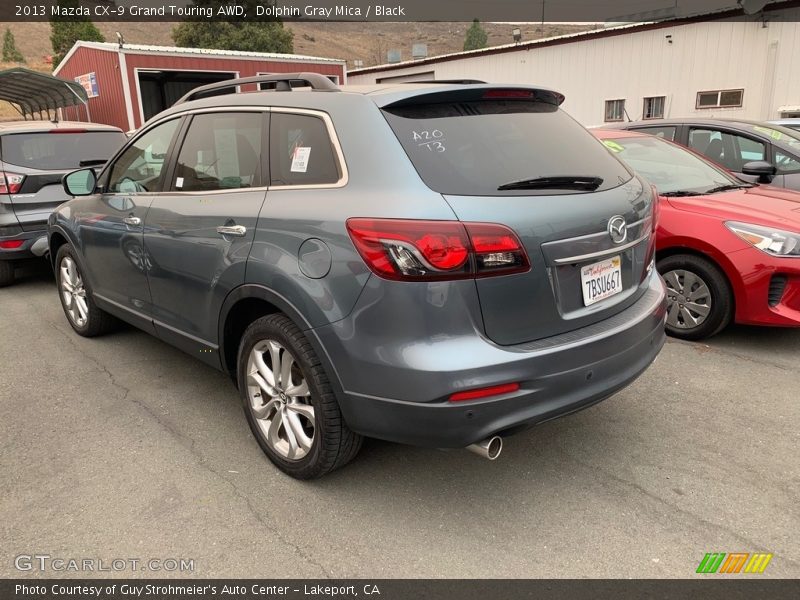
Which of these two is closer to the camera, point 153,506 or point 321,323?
point 321,323

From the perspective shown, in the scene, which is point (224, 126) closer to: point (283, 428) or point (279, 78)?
point (279, 78)

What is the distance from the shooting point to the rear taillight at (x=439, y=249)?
217 centimetres

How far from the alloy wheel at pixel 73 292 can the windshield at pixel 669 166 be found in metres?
4.21

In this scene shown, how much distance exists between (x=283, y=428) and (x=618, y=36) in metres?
17.0

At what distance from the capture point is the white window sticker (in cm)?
265

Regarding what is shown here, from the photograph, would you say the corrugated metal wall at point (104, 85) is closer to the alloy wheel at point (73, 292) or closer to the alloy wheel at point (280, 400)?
the alloy wheel at point (73, 292)

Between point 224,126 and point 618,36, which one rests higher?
point 618,36

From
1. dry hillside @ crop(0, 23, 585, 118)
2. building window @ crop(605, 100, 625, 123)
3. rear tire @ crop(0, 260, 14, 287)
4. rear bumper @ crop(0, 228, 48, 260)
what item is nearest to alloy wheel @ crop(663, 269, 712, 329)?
rear bumper @ crop(0, 228, 48, 260)

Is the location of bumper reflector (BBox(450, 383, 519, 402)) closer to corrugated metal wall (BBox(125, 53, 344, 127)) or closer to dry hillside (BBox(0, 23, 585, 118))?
corrugated metal wall (BBox(125, 53, 344, 127))

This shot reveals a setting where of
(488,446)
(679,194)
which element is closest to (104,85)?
(679,194)

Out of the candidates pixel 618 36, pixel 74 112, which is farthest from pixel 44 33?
pixel 618 36

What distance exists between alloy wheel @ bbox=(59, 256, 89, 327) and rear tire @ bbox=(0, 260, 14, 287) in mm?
1978

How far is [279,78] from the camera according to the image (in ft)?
9.99

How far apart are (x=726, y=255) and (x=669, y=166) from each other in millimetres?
1306
